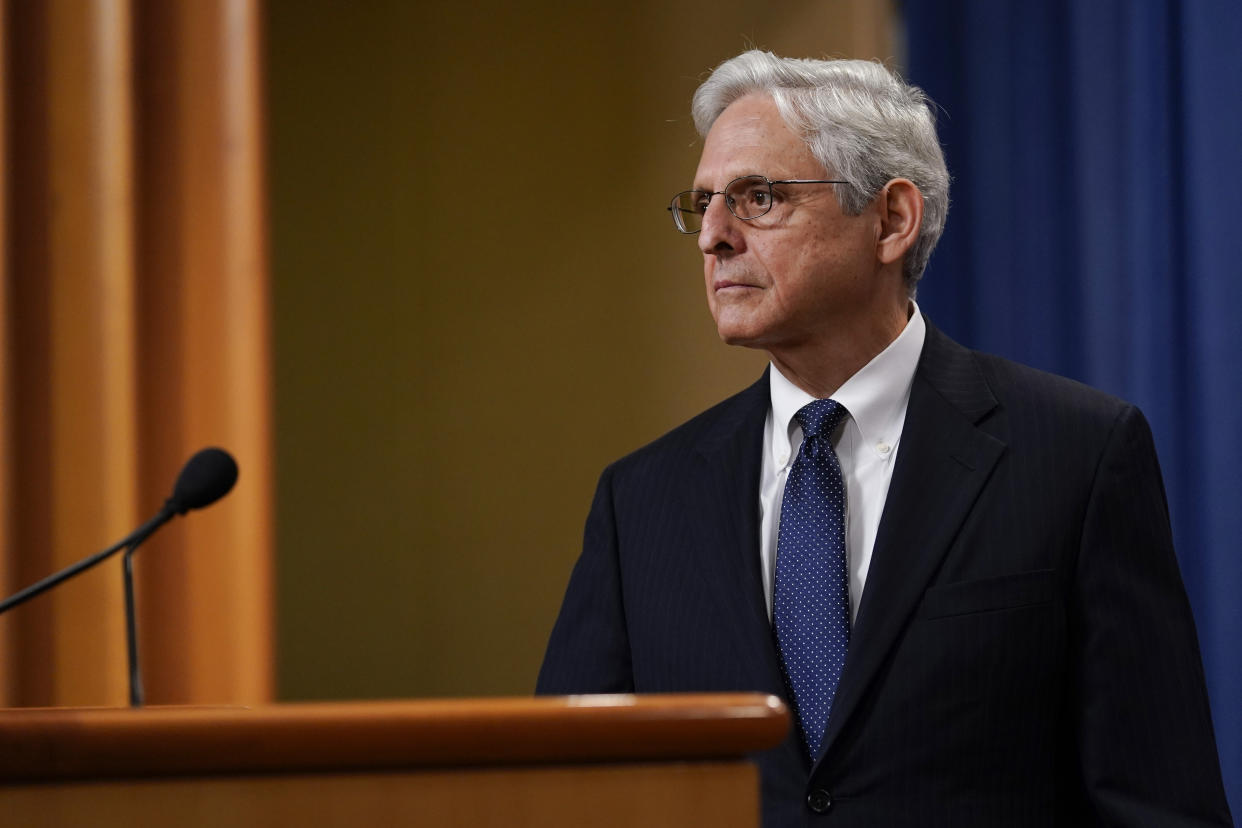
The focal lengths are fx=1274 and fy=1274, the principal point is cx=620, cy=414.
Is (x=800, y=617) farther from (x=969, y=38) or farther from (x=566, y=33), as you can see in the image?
(x=566, y=33)

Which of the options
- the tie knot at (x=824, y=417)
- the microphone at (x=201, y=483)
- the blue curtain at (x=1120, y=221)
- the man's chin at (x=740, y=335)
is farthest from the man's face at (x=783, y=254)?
the blue curtain at (x=1120, y=221)

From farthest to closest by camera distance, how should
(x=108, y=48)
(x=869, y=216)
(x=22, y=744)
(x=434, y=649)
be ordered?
1. (x=434, y=649)
2. (x=108, y=48)
3. (x=869, y=216)
4. (x=22, y=744)

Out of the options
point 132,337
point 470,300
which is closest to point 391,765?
point 132,337

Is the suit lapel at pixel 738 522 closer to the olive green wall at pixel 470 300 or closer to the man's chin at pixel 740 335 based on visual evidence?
the man's chin at pixel 740 335

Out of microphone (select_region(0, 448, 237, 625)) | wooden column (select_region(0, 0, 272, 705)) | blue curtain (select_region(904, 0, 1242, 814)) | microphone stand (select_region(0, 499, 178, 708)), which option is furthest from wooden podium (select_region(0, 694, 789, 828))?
blue curtain (select_region(904, 0, 1242, 814))

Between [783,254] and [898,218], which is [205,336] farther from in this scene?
[898,218]

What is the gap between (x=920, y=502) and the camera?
149cm

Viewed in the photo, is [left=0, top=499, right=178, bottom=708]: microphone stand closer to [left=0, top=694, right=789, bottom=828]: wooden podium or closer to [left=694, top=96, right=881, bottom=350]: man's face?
[left=0, top=694, right=789, bottom=828]: wooden podium

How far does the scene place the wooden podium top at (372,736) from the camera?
0.67 meters

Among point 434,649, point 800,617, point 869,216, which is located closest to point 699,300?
point 434,649

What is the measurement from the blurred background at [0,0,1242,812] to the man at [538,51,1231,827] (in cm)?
81

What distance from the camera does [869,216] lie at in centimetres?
171

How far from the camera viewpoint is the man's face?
165cm

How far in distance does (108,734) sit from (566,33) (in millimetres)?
2813
